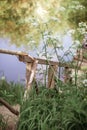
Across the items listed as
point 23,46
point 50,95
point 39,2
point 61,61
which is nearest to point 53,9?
point 39,2

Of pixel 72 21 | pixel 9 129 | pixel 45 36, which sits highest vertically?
pixel 72 21

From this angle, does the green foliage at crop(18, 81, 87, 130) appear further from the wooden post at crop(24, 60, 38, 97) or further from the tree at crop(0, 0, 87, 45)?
the tree at crop(0, 0, 87, 45)

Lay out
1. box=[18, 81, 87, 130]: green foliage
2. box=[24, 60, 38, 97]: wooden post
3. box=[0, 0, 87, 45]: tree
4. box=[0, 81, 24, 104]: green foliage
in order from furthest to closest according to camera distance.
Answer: box=[0, 0, 87, 45]: tree → box=[0, 81, 24, 104]: green foliage → box=[24, 60, 38, 97]: wooden post → box=[18, 81, 87, 130]: green foliage

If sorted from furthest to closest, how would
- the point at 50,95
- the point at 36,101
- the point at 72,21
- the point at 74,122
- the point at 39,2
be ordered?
the point at 39,2 < the point at 72,21 < the point at 50,95 < the point at 36,101 < the point at 74,122

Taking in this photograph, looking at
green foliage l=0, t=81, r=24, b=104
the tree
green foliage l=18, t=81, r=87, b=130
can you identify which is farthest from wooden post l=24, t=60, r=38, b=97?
the tree

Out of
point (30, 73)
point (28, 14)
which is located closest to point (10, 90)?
point (30, 73)

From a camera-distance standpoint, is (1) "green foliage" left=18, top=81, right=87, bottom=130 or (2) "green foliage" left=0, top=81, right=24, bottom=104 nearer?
(1) "green foliage" left=18, top=81, right=87, bottom=130

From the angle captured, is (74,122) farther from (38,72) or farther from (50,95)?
(38,72)

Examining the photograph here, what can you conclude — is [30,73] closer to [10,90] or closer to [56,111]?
[56,111]

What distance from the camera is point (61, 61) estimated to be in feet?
16.1

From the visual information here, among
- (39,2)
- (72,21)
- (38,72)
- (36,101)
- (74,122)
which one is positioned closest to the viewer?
(74,122)

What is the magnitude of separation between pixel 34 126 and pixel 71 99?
1.58 feet

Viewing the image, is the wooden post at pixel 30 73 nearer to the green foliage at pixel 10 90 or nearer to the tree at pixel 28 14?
the green foliage at pixel 10 90

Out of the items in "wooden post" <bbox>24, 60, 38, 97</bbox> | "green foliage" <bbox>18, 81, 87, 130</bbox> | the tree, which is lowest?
"green foliage" <bbox>18, 81, 87, 130</bbox>
